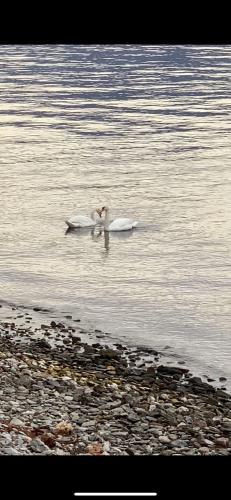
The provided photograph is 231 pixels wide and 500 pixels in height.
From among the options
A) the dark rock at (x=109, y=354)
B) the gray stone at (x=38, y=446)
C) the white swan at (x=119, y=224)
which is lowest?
the dark rock at (x=109, y=354)

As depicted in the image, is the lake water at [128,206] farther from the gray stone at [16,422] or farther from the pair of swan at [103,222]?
the gray stone at [16,422]

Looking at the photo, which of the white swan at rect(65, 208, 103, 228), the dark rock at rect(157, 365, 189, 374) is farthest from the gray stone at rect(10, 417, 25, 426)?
the white swan at rect(65, 208, 103, 228)

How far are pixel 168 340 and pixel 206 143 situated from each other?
1053 inches

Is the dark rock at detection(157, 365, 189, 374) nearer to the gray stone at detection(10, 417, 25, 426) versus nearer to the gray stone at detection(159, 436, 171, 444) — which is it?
the gray stone at detection(159, 436, 171, 444)

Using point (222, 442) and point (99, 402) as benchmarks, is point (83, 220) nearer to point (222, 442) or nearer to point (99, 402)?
point (99, 402)

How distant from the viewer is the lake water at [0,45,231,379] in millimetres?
18109

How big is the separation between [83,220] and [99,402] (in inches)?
579

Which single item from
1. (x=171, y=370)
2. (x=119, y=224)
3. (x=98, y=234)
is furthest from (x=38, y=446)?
(x=98, y=234)

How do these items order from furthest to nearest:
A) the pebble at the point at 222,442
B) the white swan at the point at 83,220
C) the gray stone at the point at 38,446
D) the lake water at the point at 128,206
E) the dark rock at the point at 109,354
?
the white swan at the point at 83,220
the lake water at the point at 128,206
the dark rock at the point at 109,354
the pebble at the point at 222,442
the gray stone at the point at 38,446

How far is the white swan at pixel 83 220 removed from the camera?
86.5 ft

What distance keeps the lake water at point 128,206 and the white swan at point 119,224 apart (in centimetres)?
28

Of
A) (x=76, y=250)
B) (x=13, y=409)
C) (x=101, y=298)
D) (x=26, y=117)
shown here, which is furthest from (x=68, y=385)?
(x=26, y=117)

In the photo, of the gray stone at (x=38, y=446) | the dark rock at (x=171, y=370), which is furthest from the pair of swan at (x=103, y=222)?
the gray stone at (x=38, y=446)
